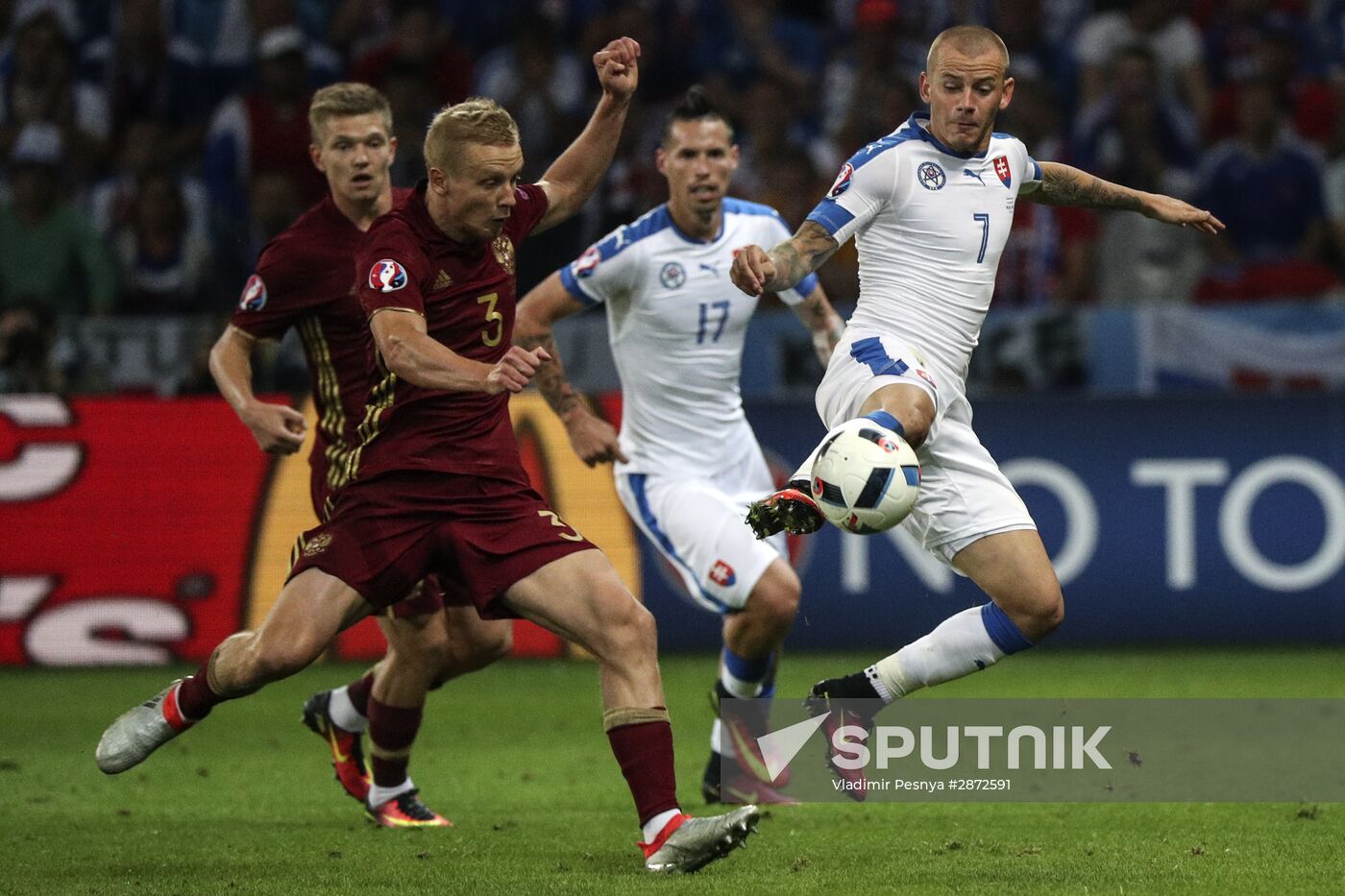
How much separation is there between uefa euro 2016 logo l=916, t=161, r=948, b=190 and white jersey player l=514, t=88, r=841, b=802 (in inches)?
51.1

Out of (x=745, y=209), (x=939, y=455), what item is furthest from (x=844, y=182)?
(x=745, y=209)

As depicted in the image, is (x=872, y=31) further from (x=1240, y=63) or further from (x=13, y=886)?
(x=13, y=886)

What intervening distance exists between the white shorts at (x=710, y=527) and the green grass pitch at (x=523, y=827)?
0.86m

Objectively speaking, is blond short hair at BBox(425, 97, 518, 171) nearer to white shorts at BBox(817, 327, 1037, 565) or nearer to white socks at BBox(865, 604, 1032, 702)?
white shorts at BBox(817, 327, 1037, 565)

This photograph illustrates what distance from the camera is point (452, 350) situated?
20.7 ft

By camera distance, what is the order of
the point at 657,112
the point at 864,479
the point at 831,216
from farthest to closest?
1. the point at 657,112
2. the point at 831,216
3. the point at 864,479

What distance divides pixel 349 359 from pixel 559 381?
1.05 metres

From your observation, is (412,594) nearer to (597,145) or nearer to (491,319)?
(491,319)

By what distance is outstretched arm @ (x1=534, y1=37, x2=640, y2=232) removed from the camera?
22.4 ft

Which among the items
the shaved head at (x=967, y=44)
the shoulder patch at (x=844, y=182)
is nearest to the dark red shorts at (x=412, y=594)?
the shoulder patch at (x=844, y=182)

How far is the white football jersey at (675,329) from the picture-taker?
8.14 metres

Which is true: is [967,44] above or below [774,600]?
above

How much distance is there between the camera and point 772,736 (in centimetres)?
787

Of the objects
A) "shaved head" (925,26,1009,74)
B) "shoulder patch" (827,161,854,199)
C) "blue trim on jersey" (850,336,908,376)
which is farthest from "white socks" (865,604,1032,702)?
"shaved head" (925,26,1009,74)
